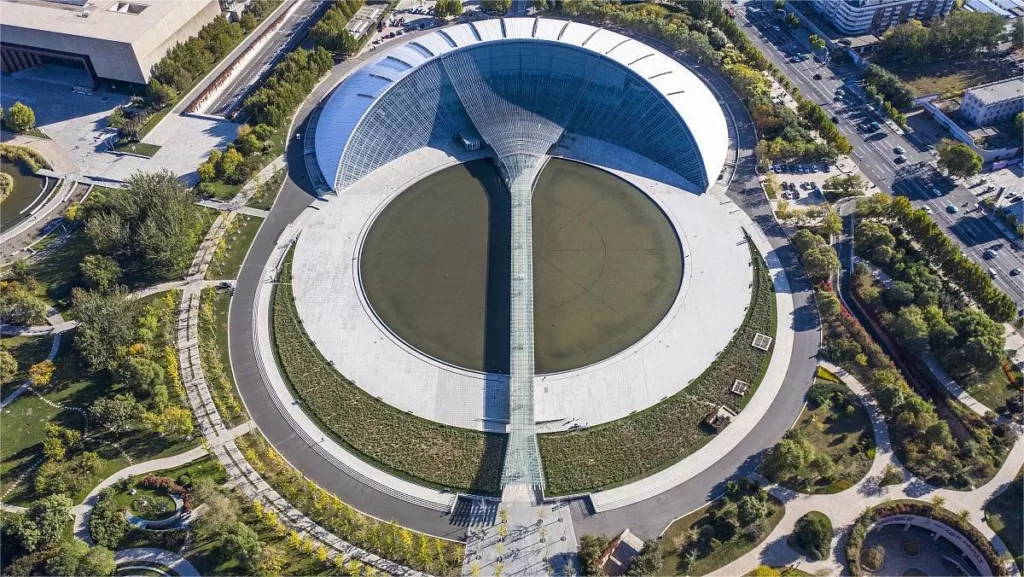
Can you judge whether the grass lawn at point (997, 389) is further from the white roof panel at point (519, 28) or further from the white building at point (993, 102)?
the white roof panel at point (519, 28)

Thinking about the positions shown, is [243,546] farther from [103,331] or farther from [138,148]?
[138,148]

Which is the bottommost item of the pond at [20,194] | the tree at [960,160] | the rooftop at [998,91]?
the pond at [20,194]

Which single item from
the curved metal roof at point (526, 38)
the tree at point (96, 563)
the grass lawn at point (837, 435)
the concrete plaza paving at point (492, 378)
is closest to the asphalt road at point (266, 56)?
the curved metal roof at point (526, 38)

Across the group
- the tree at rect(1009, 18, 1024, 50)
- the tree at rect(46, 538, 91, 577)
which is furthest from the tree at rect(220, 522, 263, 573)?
the tree at rect(1009, 18, 1024, 50)

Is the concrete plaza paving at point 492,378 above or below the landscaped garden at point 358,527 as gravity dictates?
above

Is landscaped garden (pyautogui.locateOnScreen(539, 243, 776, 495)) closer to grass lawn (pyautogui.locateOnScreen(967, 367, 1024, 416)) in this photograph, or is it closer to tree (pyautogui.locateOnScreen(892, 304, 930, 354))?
tree (pyautogui.locateOnScreen(892, 304, 930, 354))

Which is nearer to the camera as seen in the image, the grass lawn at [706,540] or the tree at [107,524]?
the grass lawn at [706,540]

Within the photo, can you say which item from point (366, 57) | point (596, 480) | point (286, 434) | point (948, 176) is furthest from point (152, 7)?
point (948, 176)
